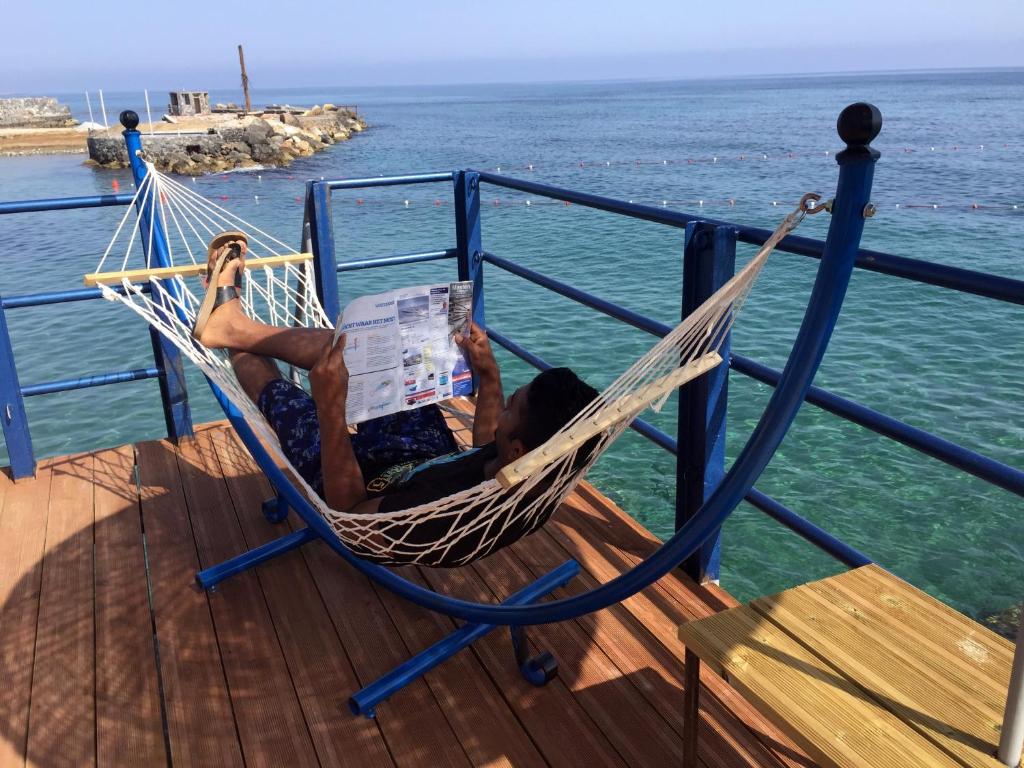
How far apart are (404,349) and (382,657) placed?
68 cm

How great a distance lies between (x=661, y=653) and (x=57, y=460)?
218 centimetres

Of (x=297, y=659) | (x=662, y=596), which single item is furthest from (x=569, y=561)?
(x=297, y=659)

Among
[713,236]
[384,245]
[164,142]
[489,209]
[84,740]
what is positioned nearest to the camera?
[84,740]

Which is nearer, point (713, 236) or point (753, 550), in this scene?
point (713, 236)

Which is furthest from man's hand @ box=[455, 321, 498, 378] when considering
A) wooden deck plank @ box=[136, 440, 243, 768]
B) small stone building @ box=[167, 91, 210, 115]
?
small stone building @ box=[167, 91, 210, 115]

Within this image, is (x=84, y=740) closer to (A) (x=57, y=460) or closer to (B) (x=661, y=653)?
(B) (x=661, y=653)

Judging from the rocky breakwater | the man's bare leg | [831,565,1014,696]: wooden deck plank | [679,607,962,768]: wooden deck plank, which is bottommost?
the rocky breakwater

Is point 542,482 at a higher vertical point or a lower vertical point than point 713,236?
lower

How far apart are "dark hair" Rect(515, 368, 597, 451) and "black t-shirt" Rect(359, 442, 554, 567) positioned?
0.11 m

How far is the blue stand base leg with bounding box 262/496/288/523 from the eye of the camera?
7.74 ft

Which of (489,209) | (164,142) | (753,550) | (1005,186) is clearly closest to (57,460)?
(753,550)

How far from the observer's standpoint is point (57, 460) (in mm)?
2797

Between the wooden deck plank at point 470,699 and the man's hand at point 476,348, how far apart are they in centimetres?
60

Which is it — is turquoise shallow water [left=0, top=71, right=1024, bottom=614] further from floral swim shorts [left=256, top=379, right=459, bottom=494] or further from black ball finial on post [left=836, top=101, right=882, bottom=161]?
black ball finial on post [left=836, top=101, right=882, bottom=161]
